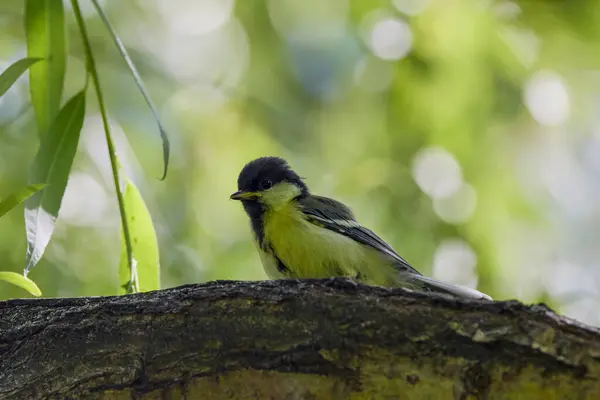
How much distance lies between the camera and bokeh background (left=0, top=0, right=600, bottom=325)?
429 centimetres

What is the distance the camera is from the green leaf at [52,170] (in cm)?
246

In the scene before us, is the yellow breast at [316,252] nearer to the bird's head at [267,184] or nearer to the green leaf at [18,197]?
the bird's head at [267,184]

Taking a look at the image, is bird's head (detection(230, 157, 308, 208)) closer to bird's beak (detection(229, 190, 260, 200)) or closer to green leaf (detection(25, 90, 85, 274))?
bird's beak (detection(229, 190, 260, 200))

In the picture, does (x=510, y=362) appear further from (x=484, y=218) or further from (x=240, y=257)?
(x=240, y=257)

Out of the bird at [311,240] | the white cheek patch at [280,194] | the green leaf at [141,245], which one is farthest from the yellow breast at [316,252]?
the green leaf at [141,245]

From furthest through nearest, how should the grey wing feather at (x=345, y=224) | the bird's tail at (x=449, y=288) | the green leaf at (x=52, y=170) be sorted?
the grey wing feather at (x=345, y=224), the bird's tail at (x=449, y=288), the green leaf at (x=52, y=170)

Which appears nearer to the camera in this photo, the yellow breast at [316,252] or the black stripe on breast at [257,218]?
the yellow breast at [316,252]

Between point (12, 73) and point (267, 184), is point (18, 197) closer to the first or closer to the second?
point (12, 73)

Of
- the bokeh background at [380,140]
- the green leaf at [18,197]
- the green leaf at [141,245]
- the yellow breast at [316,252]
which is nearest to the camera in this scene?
the green leaf at [18,197]

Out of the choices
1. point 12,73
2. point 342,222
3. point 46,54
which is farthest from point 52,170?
point 342,222

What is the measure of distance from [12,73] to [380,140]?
8.77ft

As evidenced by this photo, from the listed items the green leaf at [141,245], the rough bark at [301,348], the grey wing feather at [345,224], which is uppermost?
the grey wing feather at [345,224]

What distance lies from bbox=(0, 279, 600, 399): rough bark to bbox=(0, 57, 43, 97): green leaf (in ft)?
2.84

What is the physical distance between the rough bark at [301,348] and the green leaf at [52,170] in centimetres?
47
